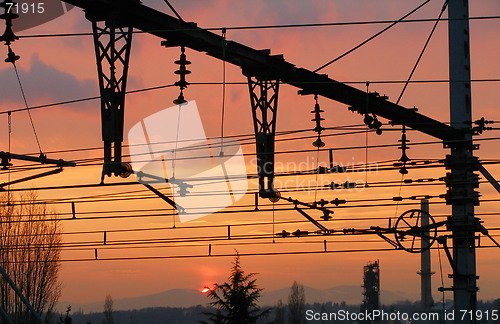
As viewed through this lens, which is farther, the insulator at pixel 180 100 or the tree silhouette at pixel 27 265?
the tree silhouette at pixel 27 265

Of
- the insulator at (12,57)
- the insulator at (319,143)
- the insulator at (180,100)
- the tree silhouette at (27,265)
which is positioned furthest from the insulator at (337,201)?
the tree silhouette at (27,265)

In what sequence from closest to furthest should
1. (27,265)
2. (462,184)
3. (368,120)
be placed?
(462,184), (368,120), (27,265)

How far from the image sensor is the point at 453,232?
708 inches

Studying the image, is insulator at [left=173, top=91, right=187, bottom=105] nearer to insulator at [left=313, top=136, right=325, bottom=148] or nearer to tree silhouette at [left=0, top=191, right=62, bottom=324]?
insulator at [left=313, top=136, right=325, bottom=148]

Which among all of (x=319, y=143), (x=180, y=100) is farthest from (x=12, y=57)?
(x=319, y=143)

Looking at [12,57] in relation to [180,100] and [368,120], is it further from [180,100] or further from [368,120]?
[368,120]

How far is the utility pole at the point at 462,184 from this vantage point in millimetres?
17812

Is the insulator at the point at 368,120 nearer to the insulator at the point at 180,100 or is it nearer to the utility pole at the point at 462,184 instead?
the utility pole at the point at 462,184

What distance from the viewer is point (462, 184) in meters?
17.8

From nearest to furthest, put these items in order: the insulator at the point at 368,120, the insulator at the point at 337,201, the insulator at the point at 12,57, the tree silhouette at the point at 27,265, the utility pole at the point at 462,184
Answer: the insulator at the point at 12,57 < the utility pole at the point at 462,184 < the insulator at the point at 368,120 < the insulator at the point at 337,201 < the tree silhouette at the point at 27,265

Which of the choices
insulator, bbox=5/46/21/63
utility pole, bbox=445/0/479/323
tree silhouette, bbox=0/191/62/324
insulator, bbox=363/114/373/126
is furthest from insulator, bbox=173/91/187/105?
tree silhouette, bbox=0/191/62/324

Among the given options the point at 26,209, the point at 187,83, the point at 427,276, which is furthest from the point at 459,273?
the point at 427,276

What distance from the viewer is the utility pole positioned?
58.4 ft

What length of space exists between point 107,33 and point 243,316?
25.9 m
